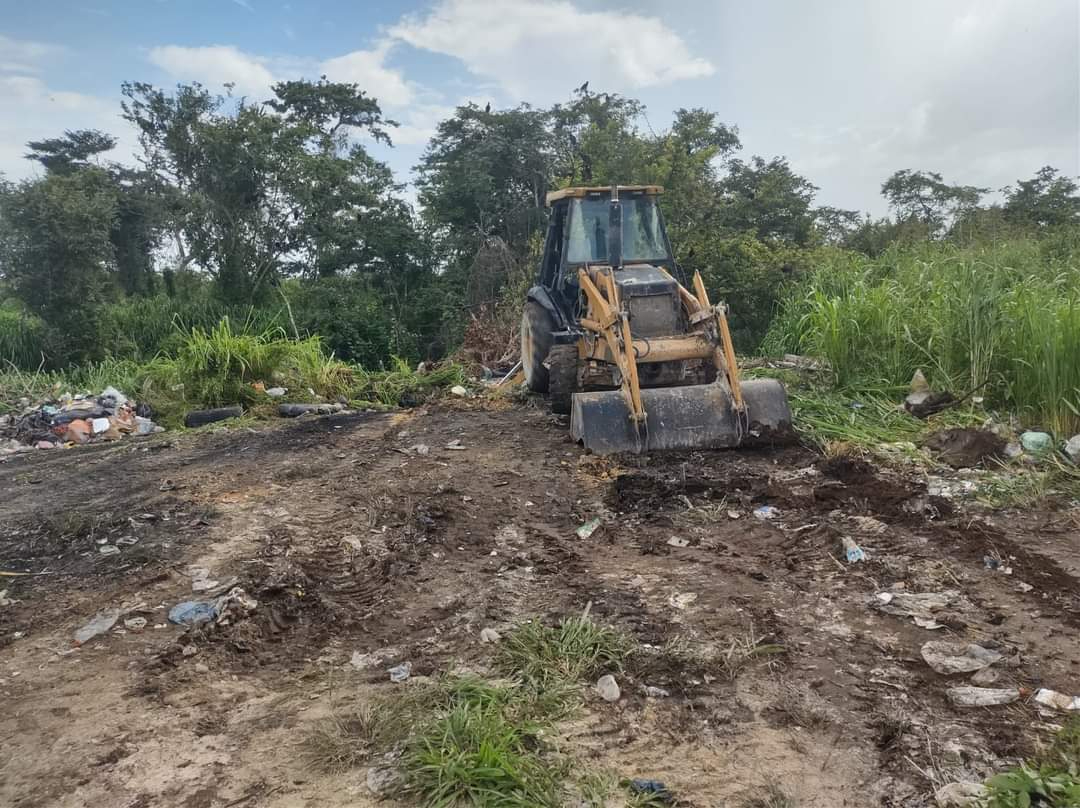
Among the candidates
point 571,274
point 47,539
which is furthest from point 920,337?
point 47,539

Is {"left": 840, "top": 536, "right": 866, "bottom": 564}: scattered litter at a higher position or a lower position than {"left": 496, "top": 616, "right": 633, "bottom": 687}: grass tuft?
higher

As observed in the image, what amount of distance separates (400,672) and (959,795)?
1.72 m

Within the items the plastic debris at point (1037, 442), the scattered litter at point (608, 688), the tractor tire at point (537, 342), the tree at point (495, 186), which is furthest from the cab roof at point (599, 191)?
the tree at point (495, 186)

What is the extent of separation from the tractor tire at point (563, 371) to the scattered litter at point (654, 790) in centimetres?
441

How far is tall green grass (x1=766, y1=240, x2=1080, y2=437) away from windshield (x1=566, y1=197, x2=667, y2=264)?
1.77 meters

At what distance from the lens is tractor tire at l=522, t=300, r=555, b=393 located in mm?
7062

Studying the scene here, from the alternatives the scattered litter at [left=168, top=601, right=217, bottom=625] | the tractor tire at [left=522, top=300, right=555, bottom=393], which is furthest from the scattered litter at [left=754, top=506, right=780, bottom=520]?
the tractor tire at [left=522, top=300, right=555, bottom=393]

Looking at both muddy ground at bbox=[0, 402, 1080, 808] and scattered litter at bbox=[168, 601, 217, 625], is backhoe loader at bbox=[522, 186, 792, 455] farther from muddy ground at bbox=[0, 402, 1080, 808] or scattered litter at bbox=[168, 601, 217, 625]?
scattered litter at bbox=[168, 601, 217, 625]

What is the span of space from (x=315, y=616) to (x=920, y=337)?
217 inches

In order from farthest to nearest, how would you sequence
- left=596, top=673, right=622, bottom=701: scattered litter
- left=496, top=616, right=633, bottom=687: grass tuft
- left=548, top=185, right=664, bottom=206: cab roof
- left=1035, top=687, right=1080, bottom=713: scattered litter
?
left=548, top=185, right=664, bottom=206: cab roof → left=496, top=616, right=633, bottom=687: grass tuft → left=596, top=673, right=622, bottom=701: scattered litter → left=1035, top=687, right=1080, bottom=713: scattered litter

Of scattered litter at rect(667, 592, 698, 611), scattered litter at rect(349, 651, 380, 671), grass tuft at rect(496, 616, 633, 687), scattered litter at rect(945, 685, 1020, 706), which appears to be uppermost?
grass tuft at rect(496, 616, 633, 687)

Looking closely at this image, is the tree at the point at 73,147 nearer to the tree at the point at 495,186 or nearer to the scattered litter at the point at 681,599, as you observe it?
the tree at the point at 495,186

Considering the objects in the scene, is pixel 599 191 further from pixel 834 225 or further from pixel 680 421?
pixel 834 225

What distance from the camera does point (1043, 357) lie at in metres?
5.20
